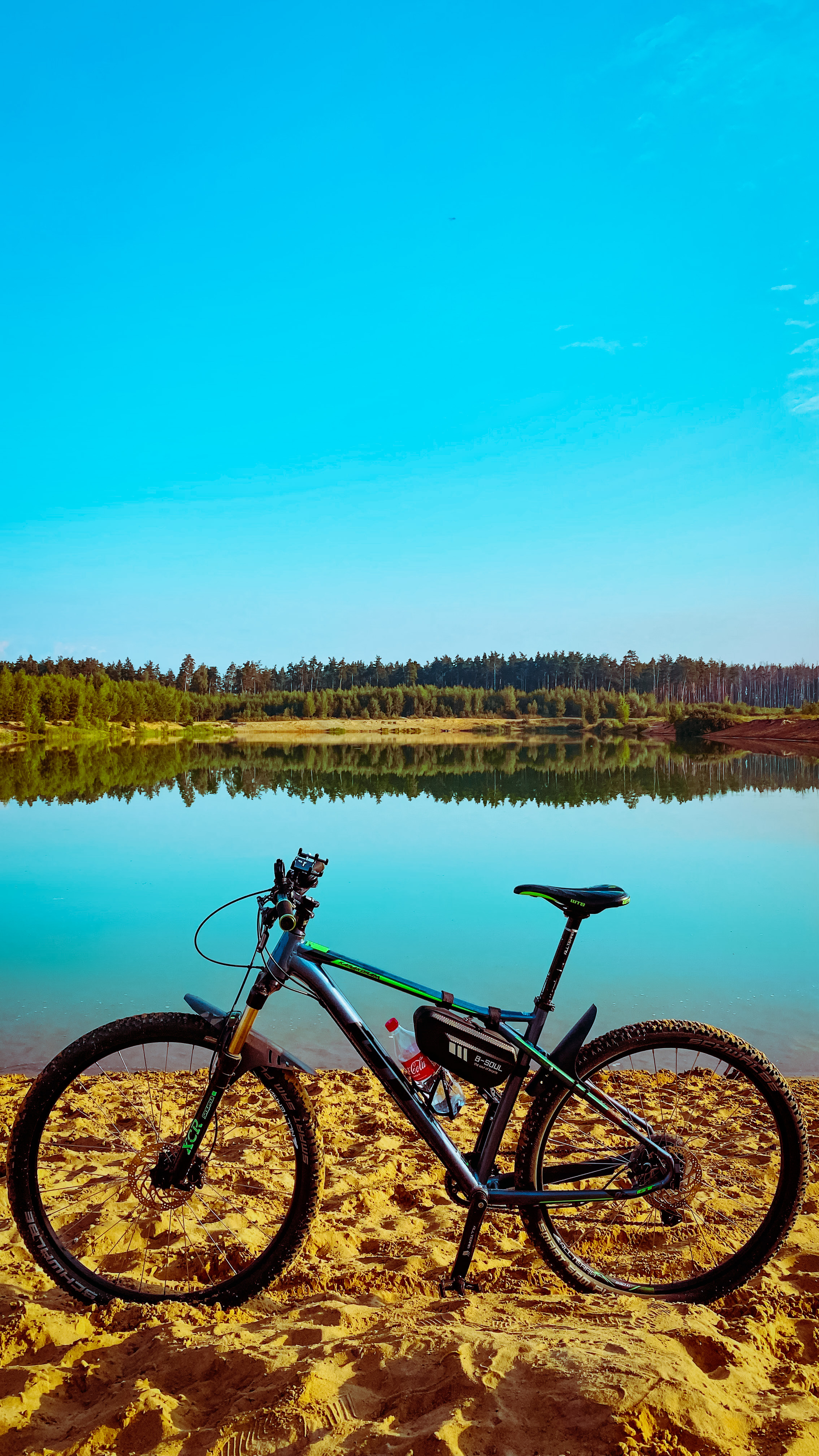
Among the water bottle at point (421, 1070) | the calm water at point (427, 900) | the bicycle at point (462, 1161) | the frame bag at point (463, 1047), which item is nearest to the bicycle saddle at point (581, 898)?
the bicycle at point (462, 1161)

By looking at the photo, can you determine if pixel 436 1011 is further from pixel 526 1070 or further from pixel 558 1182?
pixel 558 1182

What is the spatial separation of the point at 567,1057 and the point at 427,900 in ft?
27.4

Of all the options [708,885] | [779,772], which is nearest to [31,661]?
[779,772]

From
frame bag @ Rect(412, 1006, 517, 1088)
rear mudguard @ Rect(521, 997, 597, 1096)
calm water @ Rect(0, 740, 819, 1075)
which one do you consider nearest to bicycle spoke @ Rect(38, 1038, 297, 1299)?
frame bag @ Rect(412, 1006, 517, 1088)

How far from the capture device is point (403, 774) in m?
37.1

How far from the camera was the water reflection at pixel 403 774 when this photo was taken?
26.6 metres

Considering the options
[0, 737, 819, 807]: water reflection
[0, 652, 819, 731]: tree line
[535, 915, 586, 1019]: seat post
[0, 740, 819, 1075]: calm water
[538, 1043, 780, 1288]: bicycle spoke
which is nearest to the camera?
[535, 915, 586, 1019]: seat post

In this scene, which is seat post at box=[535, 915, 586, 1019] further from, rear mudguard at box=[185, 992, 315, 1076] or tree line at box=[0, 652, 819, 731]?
tree line at box=[0, 652, 819, 731]

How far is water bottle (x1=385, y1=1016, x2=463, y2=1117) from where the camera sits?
2701 millimetres

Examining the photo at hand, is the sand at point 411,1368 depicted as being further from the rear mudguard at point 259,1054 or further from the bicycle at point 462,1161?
the rear mudguard at point 259,1054

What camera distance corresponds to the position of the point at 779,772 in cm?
3581

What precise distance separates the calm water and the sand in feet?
10.4

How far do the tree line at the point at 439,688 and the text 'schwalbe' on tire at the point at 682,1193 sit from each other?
87649 millimetres

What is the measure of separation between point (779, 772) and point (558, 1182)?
36701 millimetres
